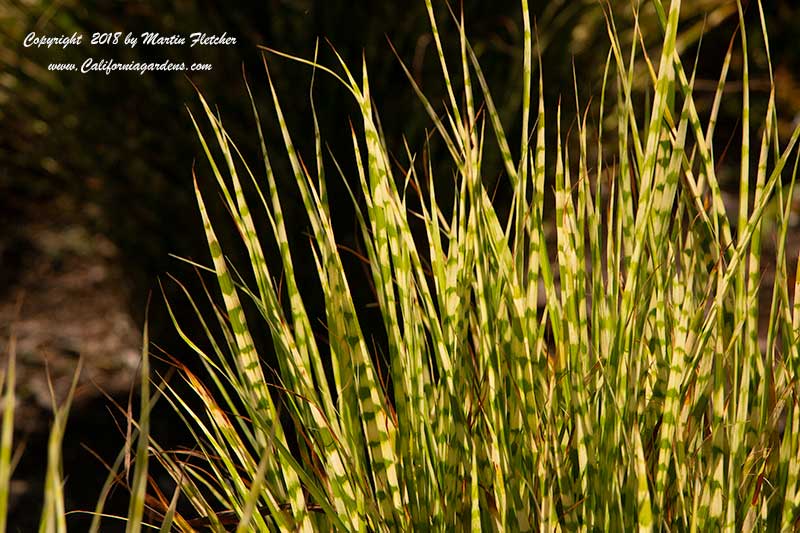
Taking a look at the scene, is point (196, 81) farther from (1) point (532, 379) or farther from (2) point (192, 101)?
(1) point (532, 379)

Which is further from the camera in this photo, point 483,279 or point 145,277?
point 145,277

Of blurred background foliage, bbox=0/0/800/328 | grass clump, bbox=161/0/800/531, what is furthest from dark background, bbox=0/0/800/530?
grass clump, bbox=161/0/800/531

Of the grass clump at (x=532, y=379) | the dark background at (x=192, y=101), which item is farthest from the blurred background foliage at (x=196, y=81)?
the grass clump at (x=532, y=379)

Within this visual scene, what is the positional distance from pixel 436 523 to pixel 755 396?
0.32 meters

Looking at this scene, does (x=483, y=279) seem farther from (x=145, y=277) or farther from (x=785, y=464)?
(x=145, y=277)

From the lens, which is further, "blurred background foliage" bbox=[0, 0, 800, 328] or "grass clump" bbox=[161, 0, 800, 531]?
"blurred background foliage" bbox=[0, 0, 800, 328]

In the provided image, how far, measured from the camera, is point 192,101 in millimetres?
1810

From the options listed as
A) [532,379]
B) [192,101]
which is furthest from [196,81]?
[532,379]

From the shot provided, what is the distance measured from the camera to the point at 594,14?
190cm

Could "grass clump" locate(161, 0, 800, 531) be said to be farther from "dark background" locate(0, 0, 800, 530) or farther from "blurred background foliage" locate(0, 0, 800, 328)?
"blurred background foliage" locate(0, 0, 800, 328)

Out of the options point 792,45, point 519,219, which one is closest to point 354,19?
point 519,219

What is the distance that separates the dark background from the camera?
1.72 metres

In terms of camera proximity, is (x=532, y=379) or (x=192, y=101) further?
(x=192, y=101)

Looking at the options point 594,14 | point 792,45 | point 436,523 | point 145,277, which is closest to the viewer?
point 436,523
